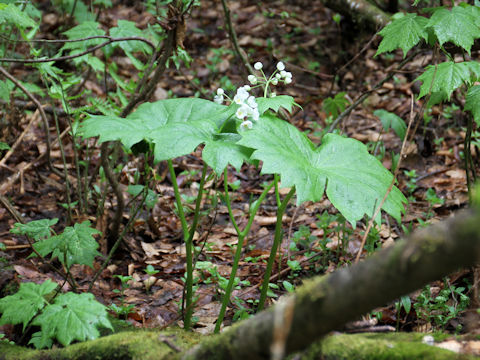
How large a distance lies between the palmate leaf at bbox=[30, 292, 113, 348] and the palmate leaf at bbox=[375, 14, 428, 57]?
193 centimetres

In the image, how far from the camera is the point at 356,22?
5.27 m

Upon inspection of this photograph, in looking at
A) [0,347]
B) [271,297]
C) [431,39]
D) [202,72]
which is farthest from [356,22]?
[0,347]

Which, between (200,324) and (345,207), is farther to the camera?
(200,324)

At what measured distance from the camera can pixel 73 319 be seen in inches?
63.7

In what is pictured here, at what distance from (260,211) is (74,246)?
1792 mm

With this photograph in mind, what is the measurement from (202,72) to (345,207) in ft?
14.6

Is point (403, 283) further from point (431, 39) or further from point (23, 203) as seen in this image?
point (23, 203)

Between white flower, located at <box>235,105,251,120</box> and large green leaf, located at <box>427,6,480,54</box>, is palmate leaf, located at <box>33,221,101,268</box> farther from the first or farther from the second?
large green leaf, located at <box>427,6,480,54</box>

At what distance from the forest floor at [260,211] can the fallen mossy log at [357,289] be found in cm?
72

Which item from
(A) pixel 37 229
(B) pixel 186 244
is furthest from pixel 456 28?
(A) pixel 37 229

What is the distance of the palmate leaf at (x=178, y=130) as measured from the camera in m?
1.80

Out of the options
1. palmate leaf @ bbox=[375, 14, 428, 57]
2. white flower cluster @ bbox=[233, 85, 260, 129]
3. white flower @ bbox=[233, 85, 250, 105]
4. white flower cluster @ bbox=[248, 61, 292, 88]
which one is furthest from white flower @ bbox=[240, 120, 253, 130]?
palmate leaf @ bbox=[375, 14, 428, 57]

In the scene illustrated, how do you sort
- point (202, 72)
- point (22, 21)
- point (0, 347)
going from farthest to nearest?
point (202, 72), point (22, 21), point (0, 347)

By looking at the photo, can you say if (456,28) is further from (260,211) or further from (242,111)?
(260,211)
